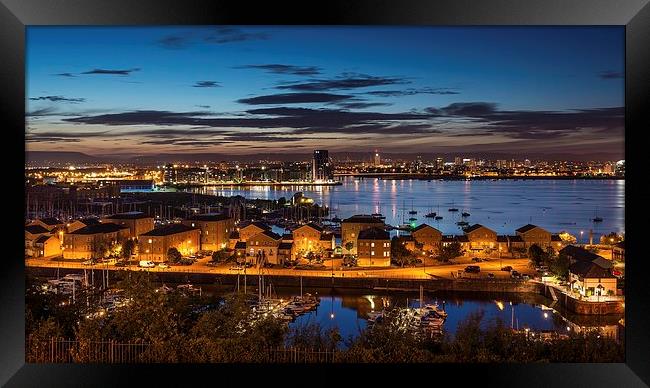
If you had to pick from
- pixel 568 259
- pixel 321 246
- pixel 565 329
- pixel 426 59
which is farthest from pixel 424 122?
pixel 321 246

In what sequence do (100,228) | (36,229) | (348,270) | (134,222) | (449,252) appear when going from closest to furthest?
(348,270) → (449,252) → (100,228) → (36,229) → (134,222)

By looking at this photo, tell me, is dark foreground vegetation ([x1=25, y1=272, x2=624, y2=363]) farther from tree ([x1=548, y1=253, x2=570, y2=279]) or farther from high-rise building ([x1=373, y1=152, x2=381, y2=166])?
tree ([x1=548, y1=253, x2=570, y2=279])

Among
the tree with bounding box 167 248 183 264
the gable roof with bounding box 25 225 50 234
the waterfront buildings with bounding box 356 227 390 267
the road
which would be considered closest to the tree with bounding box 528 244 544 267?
the road

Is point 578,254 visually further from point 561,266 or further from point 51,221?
point 51,221
